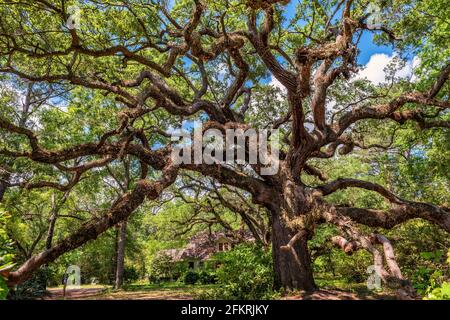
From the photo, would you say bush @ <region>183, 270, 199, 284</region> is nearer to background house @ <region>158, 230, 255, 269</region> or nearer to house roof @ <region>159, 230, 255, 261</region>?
background house @ <region>158, 230, 255, 269</region>

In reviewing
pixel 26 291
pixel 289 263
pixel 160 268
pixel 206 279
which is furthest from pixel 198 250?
pixel 289 263

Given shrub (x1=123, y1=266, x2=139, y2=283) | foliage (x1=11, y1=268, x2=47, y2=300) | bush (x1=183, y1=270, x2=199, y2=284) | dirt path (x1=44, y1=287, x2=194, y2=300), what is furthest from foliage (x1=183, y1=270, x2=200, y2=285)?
foliage (x1=11, y1=268, x2=47, y2=300)

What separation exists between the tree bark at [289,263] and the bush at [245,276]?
1.47 feet

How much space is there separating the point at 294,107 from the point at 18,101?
14.3 meters

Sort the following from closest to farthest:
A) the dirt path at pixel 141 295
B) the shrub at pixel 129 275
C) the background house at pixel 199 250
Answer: the dirt path at pixel 141 295
the shrub at pixel 129 275
the background house at pixel 199 250

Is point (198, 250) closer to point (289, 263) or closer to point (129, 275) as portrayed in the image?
point (129, 275)

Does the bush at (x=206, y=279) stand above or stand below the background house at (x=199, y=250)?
below

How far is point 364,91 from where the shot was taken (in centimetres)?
1285

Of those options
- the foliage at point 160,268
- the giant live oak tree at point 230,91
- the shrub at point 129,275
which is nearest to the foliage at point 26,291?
the giant live oak tree at point 230,91

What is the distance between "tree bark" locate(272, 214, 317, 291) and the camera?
8.95 metres

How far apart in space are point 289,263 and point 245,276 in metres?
1.41

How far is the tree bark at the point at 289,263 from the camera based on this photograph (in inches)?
352

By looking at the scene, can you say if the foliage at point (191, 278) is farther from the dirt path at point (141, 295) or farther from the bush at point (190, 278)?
the dirt path at point (141, 295)
